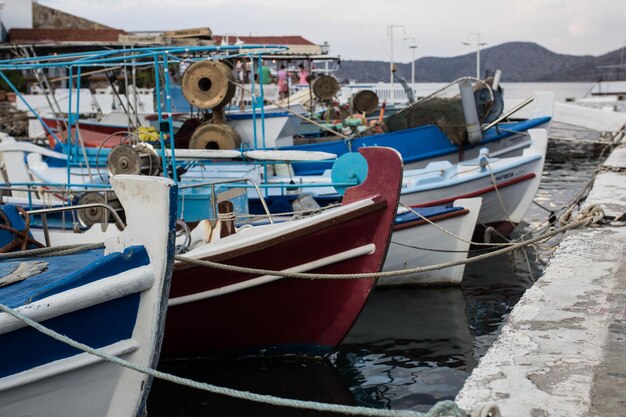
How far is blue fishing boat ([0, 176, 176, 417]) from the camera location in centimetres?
439

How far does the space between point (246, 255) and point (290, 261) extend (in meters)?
0.42

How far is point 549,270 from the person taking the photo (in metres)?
5.30

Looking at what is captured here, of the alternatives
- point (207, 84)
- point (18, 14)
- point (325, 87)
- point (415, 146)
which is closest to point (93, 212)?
point (207, 84)

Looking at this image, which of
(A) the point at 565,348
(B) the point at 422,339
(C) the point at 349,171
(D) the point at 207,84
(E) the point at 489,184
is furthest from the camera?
(E) the point at 489,184

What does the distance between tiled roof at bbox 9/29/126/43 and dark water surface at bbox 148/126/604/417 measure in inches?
1079

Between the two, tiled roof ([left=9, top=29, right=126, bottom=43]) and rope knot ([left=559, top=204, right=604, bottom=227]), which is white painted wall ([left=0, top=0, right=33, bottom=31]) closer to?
tiled roof ([left=9, top=29, right=126, bottom=43])

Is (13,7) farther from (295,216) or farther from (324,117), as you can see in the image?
(295,216)

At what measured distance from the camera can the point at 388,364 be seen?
305 inches

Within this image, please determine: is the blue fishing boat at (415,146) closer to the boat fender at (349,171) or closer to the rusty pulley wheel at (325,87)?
the rusty pulley wheel at (325,87)

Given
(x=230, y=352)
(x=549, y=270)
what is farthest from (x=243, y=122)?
(x=549, y=270)

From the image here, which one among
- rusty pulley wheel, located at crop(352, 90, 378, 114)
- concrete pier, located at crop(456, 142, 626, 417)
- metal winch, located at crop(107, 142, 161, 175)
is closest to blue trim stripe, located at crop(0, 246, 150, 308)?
concrete pier, located at crop(456, 142, 626, 417)

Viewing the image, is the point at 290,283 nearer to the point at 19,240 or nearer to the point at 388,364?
the point at 388,364

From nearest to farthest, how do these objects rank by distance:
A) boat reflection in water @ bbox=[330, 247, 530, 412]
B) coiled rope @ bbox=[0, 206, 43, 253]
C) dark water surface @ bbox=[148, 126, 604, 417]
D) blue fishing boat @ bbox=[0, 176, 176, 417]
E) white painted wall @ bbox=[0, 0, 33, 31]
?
blue fishing boat @ bbox=[0, 176, 176, 417] < coiled rope @ bbox=[0, 206, 43, 253] < dark water surface @ bbox=[148, 126, 604, 417] < boat reflection in water @ bbox=[330, 247, 530, 412] < white painted wall @ bbox=[0, 0, 33, 31]

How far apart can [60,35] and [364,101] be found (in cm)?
2202
